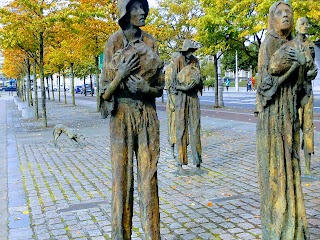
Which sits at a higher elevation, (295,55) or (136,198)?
(295,55)

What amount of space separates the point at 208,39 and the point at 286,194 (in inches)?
774

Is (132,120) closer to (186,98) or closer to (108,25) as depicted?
(186,98)

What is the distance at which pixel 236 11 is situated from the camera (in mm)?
20969

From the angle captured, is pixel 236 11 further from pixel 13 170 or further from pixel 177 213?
pixel 177 213

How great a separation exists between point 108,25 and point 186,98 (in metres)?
15.0

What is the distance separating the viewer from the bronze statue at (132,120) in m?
4.23

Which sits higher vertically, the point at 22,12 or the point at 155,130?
the point at 22,12

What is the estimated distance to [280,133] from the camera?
4.49 m

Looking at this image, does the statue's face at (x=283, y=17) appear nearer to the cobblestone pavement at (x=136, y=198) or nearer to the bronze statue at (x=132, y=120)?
the bronze statue at (x=132, y=120)

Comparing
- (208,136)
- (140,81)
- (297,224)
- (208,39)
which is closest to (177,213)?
(297,224)

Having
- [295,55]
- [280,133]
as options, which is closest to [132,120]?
[280,133]

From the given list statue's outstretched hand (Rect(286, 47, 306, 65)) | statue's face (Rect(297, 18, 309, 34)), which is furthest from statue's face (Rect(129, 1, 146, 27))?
statue's face (Rect(297, 18, 309, 34))

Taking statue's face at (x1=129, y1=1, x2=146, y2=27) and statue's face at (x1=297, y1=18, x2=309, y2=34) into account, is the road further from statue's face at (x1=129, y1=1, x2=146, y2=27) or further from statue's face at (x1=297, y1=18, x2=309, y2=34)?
statue's face at (x1=129, y1=1, x2=146, y2=27)

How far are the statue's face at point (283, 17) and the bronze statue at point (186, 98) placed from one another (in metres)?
4.49
